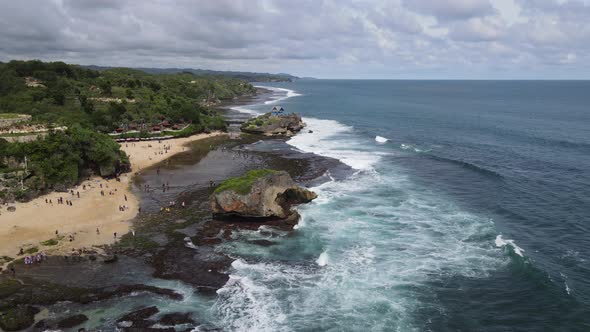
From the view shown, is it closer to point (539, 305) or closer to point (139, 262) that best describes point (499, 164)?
point (539, 305)

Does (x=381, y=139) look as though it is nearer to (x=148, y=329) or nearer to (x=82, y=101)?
(x=82, y=101)

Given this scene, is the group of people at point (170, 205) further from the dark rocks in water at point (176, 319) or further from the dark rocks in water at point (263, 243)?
the dark rocks in water at point (176, 319)

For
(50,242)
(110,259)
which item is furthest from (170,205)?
(110,259)

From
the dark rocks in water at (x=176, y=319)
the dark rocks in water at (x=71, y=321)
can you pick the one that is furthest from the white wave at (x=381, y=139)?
the dark rocks in water at (x=71, y=321)

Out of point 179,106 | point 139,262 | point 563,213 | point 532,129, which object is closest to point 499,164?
point 563,213

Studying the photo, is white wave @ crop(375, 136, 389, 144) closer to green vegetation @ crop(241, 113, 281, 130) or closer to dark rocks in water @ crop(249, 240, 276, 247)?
green vegetation @ crop(241, 113, 281, 130)

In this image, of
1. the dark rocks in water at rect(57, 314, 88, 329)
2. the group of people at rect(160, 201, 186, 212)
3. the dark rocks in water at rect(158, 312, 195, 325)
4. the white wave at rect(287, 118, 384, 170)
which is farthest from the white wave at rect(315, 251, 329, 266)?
the white wave at rect(287, 118, 384, 170)

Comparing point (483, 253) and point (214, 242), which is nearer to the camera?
point (483, 253)
